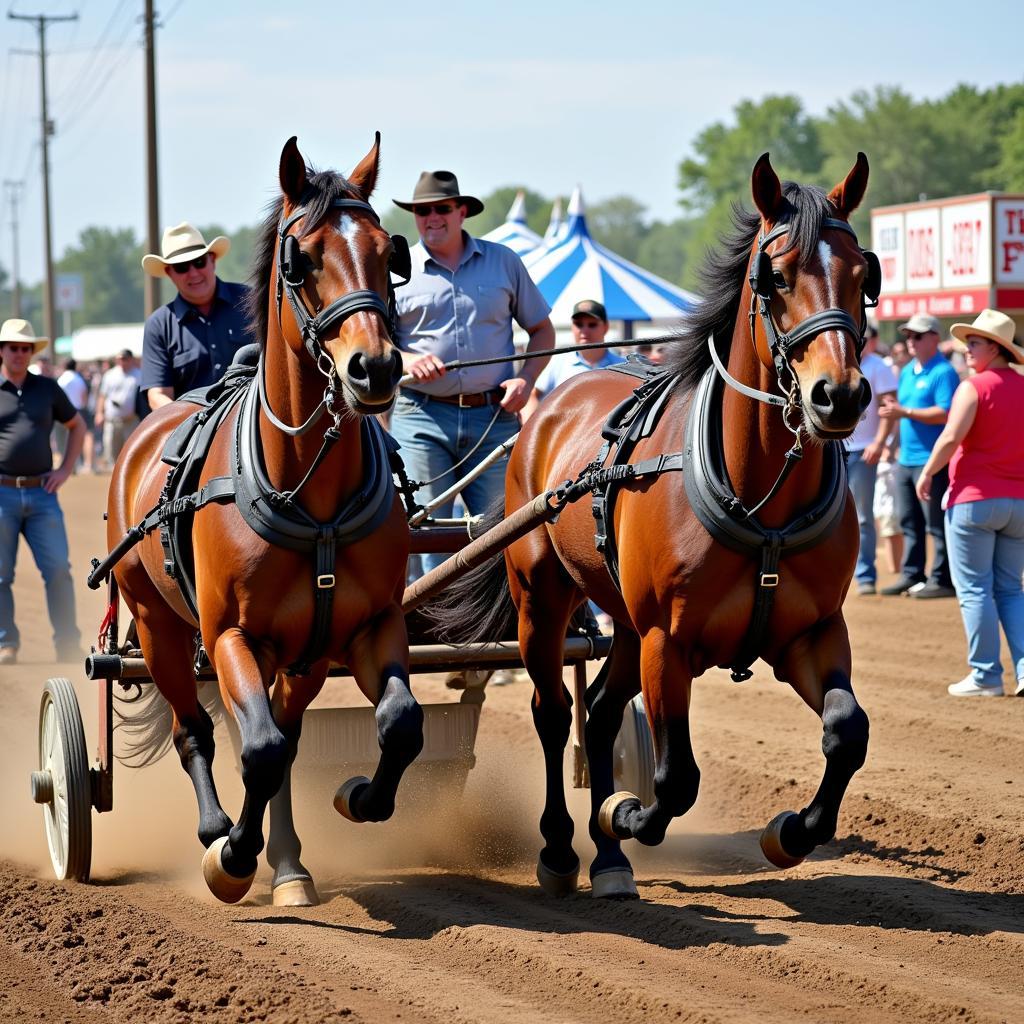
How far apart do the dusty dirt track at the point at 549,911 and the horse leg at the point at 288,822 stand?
0.11 meters

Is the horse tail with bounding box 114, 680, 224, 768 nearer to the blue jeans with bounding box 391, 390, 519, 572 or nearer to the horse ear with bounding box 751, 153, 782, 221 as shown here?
the blue jeans with bounding box 391, 390, 519, 572

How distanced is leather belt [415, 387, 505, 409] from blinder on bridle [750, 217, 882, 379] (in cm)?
249

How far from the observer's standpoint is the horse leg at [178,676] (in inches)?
223

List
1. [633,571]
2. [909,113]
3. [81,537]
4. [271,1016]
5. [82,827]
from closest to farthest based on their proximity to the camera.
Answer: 1. [271,1016]
2. [633,571]
3. [82,827]
4. [81,537]
5. [909,113]

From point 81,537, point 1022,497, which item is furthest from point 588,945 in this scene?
point 81,537

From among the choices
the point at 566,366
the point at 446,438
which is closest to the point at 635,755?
the point at 446,438

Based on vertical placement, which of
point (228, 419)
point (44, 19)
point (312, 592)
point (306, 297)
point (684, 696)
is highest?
point (44, 19)

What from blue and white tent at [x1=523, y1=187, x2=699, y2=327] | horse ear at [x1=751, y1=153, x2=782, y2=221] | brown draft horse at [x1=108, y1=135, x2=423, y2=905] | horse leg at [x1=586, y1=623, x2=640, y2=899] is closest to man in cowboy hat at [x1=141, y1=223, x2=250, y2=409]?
brown draft horse at [x1=108, y1=135, x2=423, y2=905]

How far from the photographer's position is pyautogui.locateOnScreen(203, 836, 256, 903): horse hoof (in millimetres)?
4820

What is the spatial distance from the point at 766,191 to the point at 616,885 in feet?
7.82

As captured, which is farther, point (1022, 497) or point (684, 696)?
point (1022, 497)

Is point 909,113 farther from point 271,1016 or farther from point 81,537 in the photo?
point 271,1016

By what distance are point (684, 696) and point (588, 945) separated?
0.80m

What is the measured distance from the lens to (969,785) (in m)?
6.96
